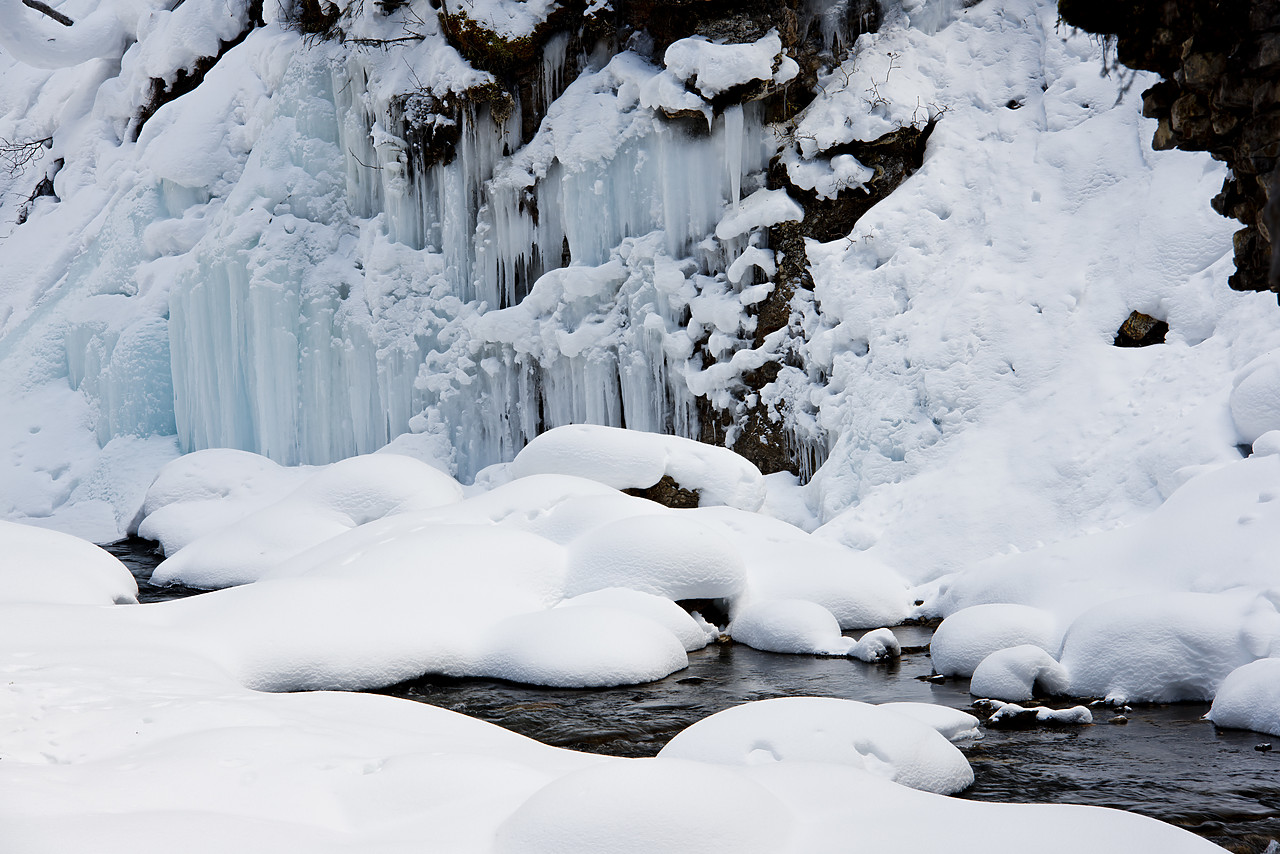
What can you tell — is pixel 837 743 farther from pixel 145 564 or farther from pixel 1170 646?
pixel 145 564

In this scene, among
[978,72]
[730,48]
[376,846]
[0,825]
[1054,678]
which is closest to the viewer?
[0,825]

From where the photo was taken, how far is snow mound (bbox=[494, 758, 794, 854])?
273cm

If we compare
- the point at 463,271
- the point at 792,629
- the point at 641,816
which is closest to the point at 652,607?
the point at 792,629

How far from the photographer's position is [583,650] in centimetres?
598

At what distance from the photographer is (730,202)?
11.5m

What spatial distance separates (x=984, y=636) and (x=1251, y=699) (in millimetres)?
1555

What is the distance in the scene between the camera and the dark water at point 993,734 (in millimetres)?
3787

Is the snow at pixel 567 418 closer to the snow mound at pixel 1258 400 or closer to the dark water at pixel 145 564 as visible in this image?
the snow mound at pixel 1258 400

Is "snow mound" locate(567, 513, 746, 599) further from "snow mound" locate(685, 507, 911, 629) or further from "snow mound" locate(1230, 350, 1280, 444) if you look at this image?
"snow mound" locate(1230, 350, 1280, 444)

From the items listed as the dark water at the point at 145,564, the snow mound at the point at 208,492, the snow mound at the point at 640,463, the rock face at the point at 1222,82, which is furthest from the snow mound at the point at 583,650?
the snow mound at the point at 208,492

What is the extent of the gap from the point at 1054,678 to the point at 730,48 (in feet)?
26.0

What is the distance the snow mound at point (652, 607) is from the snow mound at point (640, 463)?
251cm

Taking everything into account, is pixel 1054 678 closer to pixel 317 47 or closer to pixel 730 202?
pixel 730 202

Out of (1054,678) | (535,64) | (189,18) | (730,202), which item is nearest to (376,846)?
(1054,678)
